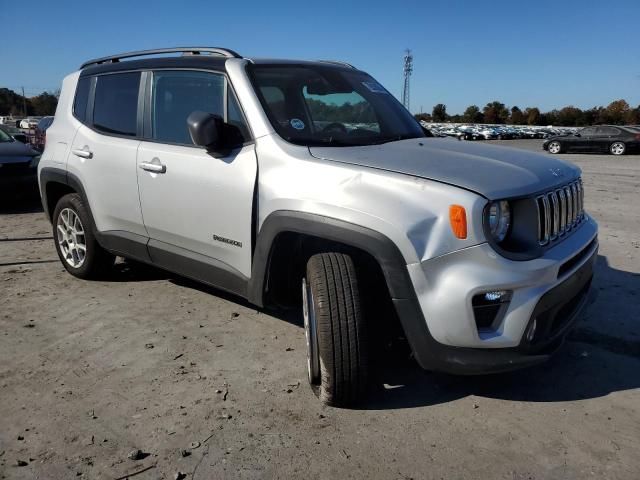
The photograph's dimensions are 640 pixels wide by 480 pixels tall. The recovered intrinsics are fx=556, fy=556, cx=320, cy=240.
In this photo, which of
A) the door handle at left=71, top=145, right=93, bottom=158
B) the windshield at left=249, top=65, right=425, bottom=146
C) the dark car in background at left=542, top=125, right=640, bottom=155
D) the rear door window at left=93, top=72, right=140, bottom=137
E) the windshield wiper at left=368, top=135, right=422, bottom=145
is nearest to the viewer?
the windshield at left=249, top=65, right=425, bottom=146

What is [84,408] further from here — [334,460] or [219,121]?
[219,121]

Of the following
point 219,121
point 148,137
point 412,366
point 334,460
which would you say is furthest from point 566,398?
point 148,137

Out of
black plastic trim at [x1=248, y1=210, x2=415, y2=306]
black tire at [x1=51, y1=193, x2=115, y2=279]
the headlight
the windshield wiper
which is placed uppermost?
the windshield wiper

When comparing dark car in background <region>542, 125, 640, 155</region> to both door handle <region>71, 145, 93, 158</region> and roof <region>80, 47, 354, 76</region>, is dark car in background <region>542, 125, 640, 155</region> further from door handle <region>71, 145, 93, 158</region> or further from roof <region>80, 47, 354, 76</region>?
door handle <region>71, 145, 93, 158</region>

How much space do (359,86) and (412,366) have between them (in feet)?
6.87

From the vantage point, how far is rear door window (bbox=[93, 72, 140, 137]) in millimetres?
4215

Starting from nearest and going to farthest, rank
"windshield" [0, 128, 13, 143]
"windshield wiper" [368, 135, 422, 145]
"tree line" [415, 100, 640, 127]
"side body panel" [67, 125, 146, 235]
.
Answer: "windshield wiper" [368, 135, 422, 145], "side body panel" [67, 125, 146, 235], "windshield" [0, 128, 13, 143], "tree line" [415, 100, 640, 127]

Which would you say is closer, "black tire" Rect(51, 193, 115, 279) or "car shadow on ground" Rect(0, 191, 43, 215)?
"black tire" Rect(51, 193, 115, 279)

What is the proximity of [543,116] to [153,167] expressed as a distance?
304 ft

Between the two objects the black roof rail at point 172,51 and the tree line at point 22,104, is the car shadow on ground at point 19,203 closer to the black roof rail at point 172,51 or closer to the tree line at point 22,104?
the black roof rail at point 172,51

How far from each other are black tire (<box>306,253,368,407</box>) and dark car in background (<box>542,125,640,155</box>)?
2612cm

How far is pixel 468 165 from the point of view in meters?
2.90

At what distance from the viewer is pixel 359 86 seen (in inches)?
165

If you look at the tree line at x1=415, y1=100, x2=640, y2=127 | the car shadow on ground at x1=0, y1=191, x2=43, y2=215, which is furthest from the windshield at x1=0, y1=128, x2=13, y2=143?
the tree line at x1=415, y1=100, x2=640, y2=127
